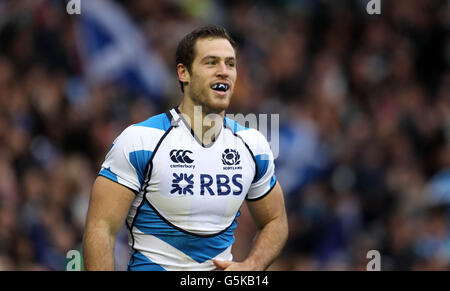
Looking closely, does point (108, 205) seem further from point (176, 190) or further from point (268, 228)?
point (268, 228)

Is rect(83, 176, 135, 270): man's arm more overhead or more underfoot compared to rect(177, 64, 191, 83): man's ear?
more underfoot

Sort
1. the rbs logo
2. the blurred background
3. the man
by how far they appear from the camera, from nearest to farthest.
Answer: the man < the rbs logo < the blurred background

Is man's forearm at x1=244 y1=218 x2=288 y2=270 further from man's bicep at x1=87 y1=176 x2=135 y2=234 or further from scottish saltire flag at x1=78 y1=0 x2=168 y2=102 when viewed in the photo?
scottish saltire flag at x1=78 y1=0 x2=168 y2=102

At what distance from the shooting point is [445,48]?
12.6m

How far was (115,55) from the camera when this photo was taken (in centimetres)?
1130

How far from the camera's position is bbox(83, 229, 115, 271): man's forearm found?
4363 mm

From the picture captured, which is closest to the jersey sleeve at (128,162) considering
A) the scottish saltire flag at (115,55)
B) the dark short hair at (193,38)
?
the dark short hair at (193,38)

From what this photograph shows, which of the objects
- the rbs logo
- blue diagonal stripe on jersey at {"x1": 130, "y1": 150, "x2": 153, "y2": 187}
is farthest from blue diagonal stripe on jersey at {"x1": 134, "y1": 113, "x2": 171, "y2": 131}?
the rbs logo

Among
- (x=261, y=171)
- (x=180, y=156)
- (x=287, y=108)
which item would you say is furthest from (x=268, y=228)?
(x=287, y=108)

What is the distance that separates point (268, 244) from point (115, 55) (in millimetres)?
6995

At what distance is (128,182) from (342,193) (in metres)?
5.94

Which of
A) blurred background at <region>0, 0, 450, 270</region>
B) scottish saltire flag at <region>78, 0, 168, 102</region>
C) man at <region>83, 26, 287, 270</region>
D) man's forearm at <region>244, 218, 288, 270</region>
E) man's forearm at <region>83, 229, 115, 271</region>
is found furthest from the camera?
scottish saltire flag at <region>78, 0, 168, 102</region>

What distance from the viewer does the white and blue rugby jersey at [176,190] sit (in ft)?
15.0

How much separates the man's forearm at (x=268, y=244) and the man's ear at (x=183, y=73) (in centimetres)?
113
